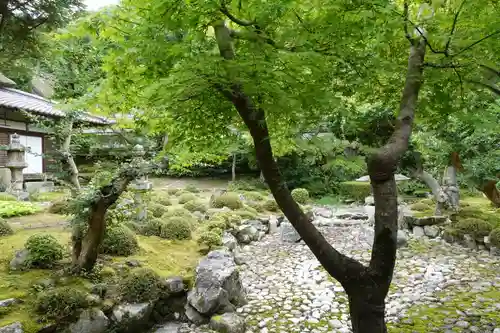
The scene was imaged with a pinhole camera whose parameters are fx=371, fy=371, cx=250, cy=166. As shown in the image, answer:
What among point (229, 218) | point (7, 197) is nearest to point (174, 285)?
point (229, 218)

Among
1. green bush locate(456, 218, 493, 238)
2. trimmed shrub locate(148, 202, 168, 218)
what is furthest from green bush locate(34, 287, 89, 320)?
green bush locate(456, 218, 493, 238)

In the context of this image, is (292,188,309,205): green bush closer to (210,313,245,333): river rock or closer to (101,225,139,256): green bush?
(101,225,139,256): green bush

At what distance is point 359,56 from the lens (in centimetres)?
307

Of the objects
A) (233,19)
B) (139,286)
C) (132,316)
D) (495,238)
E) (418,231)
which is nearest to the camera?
(233,19)

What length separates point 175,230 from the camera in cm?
855

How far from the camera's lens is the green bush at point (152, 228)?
8.43m

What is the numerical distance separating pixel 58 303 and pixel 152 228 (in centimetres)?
390

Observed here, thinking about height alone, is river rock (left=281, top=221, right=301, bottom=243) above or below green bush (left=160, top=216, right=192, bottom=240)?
below

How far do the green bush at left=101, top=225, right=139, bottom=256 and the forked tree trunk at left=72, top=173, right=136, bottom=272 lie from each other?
2.97ft

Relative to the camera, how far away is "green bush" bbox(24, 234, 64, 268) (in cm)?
557

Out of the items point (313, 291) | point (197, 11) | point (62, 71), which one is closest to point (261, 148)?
point (197, 11)

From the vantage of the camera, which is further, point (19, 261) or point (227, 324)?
point (19, 261)

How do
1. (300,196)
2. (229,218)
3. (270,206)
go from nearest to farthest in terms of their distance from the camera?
1. (229,218)
2. (270,206)
3. (300,196)

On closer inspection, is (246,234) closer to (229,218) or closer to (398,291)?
(229,218)
